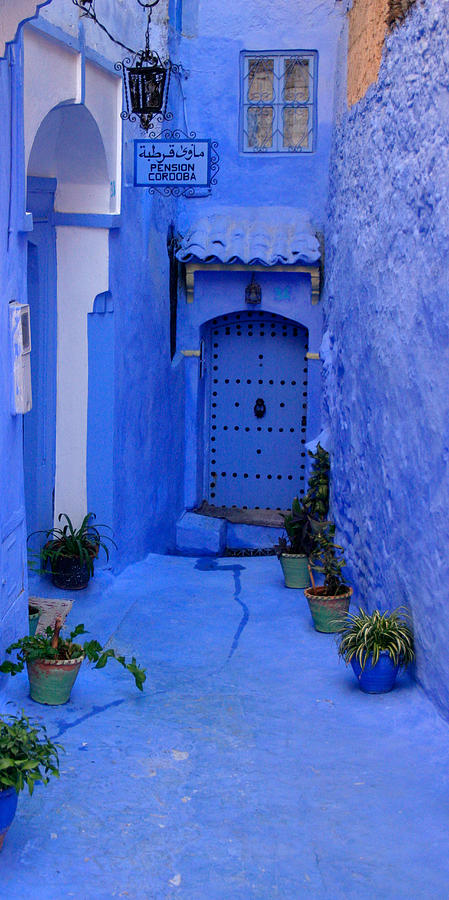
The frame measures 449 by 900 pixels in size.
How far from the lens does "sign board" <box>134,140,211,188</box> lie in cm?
764

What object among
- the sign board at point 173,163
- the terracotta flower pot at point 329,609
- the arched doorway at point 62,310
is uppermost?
the sign board at point 173,163

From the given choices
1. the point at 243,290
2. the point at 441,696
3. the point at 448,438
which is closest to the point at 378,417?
the point at 448,438

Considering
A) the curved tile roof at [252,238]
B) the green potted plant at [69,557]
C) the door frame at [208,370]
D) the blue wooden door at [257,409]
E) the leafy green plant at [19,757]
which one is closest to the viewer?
the leafy green plant at [19,757]

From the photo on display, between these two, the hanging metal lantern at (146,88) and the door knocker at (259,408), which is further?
the door knocker at (259,408)

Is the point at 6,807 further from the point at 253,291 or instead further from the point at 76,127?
the point at 253,291

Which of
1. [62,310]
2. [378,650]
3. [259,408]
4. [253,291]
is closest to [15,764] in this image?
[378,650]

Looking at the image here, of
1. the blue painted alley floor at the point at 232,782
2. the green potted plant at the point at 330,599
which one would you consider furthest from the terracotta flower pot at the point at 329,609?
the blue painted alley floor at the point at 232,782

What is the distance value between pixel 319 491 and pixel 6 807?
5952 mm

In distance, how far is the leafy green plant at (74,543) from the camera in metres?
8.04

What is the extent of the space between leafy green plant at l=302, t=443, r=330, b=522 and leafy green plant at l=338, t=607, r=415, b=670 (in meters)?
3.29

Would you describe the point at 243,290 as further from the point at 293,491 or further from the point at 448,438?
the point at 448,438

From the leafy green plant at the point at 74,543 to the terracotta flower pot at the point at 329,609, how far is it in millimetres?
1788

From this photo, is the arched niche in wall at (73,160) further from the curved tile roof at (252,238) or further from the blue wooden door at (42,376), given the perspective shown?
the curved tile roof at (252,238)

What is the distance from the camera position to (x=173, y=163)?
771cm
